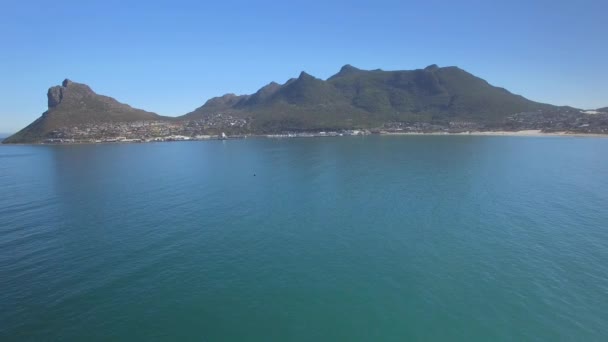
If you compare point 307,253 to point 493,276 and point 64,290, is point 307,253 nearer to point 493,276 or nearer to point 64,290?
point 493,276

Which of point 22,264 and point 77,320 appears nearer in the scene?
point 77,320

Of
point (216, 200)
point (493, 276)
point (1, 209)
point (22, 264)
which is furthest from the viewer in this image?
point (216, 200)

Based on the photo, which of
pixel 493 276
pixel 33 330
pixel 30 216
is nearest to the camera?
pixel 33 330

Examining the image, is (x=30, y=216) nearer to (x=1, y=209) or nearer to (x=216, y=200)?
(x=1, y=209)

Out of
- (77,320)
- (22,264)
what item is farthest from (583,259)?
(22,264)

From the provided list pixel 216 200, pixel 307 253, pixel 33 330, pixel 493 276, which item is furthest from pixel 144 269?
pixel 493 276

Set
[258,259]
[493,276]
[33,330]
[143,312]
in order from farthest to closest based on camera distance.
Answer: [258,259]
[493,276]
[143,312]
[33,330]
